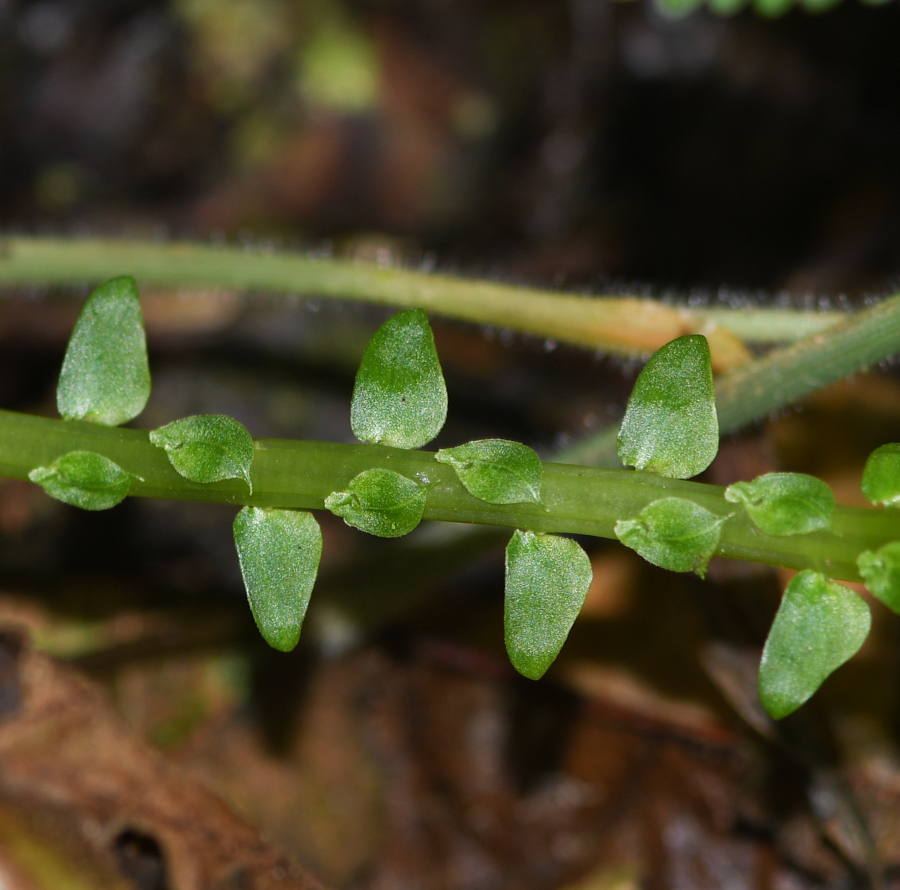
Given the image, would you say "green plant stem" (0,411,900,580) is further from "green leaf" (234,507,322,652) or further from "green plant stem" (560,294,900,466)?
"green plant stem" (560,294,900,466)

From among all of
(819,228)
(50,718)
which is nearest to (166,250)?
(50,718)

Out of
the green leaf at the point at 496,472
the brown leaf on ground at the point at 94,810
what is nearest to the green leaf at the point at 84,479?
the green leaf at the point at 496,472

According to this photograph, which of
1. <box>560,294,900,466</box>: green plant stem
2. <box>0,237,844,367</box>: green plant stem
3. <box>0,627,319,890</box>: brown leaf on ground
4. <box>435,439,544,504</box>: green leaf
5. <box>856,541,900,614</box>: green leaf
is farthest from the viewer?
<box>0,237,844,367</box>: green plant stem

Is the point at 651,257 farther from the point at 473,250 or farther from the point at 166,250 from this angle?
the point at 166,250

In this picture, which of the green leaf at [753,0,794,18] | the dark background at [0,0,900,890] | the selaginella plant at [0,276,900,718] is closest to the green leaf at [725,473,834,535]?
the selaginella plant at [0,276,900,718]

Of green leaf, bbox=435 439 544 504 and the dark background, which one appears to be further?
the dark background

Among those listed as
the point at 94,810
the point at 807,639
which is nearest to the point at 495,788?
the point at 94,810
